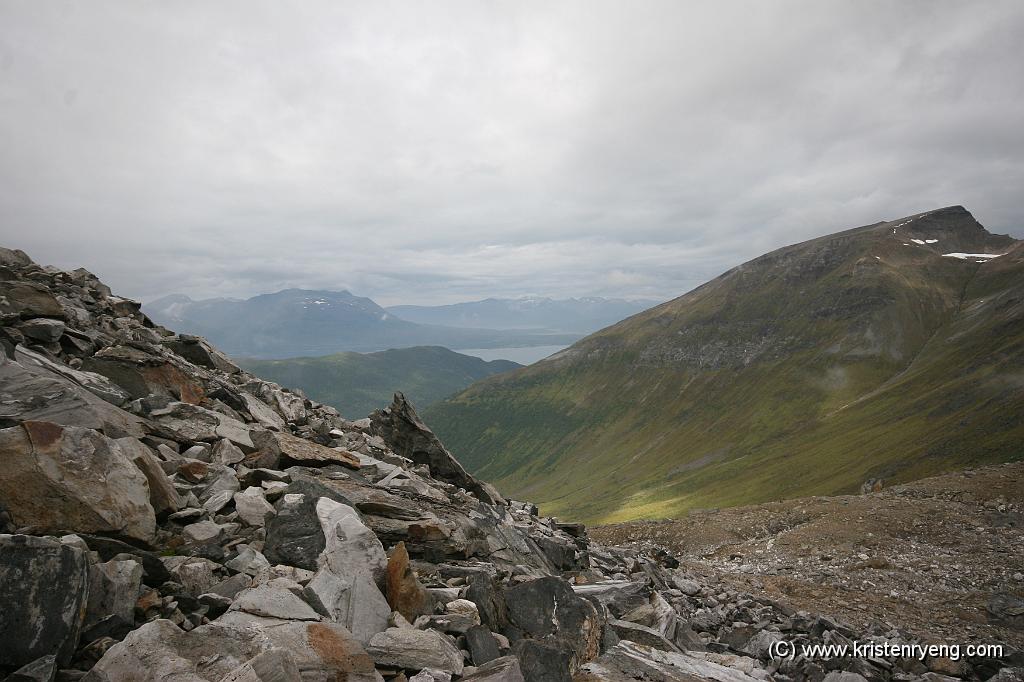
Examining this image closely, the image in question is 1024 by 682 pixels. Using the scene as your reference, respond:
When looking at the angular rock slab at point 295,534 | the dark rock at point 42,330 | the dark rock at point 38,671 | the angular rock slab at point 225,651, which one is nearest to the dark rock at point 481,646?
the angular rock slab at point 225,651

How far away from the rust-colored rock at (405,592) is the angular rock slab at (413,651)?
1.02 meters

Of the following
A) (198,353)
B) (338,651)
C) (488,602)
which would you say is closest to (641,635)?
(488,602)

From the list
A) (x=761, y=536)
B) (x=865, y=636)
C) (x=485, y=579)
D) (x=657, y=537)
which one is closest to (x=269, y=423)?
(x=485, y=579)

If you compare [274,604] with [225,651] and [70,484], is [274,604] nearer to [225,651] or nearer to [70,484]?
[225,651]

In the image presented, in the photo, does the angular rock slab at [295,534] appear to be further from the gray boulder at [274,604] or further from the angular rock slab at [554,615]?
the angular rock slab at [554,615]

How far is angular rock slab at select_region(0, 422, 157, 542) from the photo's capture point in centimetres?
985

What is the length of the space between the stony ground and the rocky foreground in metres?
5.19

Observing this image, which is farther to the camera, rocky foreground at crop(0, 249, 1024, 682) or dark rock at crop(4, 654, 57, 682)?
rocky foreground at crop(0, 249, 1024, 682)

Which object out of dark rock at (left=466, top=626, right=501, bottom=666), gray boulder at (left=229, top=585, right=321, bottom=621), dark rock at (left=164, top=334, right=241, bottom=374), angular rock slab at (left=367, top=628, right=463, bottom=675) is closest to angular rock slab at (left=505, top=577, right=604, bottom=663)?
dark rock at (left=466, top=626, right=501, bottom=666)

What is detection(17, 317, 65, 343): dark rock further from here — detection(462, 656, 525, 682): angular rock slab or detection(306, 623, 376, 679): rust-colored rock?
detection(462, 656, 525, 682): angular rock slab

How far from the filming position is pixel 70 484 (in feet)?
33.7

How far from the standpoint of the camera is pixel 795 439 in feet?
562

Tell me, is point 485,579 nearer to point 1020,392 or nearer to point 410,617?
point 410,617

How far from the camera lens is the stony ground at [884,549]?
30.0 m
